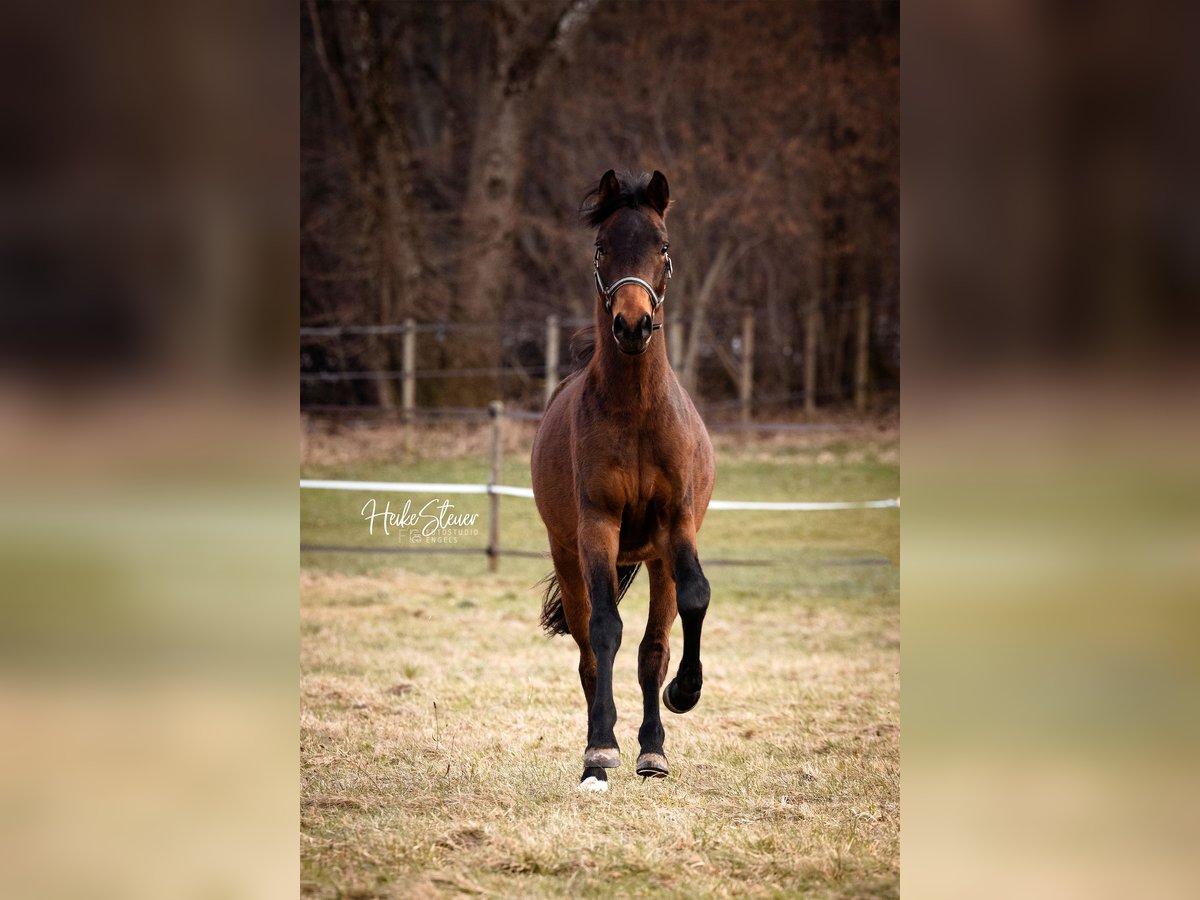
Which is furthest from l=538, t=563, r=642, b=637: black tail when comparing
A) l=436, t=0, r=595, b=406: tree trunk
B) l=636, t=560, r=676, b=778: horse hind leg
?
l=436, t=0, r=595, b=406: tree trunk

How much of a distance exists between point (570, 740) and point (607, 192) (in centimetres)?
212

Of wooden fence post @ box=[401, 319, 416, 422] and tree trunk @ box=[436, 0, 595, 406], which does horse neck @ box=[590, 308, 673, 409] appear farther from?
tree trunk @ box=[436, 0, 595, 406]

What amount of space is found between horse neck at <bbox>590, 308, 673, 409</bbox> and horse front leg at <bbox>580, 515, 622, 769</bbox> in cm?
38

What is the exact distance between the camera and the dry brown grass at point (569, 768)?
2.61m

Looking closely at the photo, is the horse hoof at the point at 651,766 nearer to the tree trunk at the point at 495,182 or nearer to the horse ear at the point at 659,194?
the horse ear at the point at 659,194
